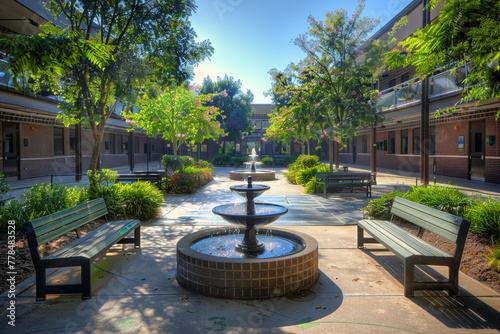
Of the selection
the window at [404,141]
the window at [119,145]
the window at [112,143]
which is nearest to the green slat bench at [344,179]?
the window at [404,141]

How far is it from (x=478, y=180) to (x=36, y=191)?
1838 centimetres

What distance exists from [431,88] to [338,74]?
4.12 metres

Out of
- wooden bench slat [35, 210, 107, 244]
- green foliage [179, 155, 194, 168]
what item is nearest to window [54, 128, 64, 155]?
green foliage [179, 155, 194, 168]

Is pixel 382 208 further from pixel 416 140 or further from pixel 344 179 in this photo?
pixel 416 140

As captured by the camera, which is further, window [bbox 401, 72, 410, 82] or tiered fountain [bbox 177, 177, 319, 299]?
window [bbox 401, 72, 410, 82]

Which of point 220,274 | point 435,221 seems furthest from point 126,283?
point 435,221

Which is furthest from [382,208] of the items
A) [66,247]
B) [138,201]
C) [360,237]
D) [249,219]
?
[66,247]

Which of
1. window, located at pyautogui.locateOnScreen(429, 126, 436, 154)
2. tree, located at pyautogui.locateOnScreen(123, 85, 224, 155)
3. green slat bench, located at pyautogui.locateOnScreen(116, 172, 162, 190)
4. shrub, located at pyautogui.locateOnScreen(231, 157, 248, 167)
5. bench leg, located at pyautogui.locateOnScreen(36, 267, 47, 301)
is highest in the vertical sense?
tree, located at pyautogui.locateOnScreen(123, 85, 224, 155)

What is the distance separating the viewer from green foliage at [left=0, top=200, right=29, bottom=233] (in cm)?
576

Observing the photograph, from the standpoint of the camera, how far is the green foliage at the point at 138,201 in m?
8.20

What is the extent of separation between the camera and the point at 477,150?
16922 millimetres

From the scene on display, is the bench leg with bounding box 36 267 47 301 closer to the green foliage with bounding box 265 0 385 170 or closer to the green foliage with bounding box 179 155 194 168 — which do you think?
the green foliage with bounding box 265 0 385 170

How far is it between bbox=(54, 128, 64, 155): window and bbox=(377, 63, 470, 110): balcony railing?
64.6 ft

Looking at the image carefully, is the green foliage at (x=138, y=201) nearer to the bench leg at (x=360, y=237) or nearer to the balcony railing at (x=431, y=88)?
the bench leg at (x=360, y=237)
